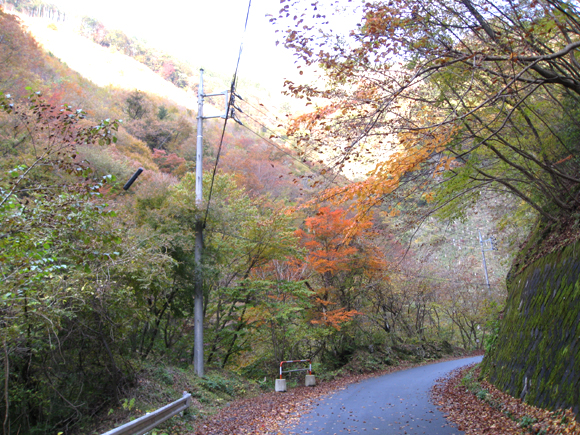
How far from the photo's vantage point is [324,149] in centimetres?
771

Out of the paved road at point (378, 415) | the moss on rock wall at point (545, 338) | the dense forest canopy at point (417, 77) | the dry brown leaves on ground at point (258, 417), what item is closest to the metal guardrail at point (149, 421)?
the dry brown leaves on ground at point (258, 417)

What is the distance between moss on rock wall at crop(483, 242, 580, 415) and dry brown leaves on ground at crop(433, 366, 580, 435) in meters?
0.19

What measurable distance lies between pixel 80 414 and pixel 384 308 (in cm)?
1961

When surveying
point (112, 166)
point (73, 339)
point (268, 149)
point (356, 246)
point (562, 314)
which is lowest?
Result: point (73, 339)

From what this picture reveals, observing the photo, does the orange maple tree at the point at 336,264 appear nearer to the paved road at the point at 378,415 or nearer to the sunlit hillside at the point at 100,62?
the paved road at the point at 378,415

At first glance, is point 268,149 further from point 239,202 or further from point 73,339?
point 73,339

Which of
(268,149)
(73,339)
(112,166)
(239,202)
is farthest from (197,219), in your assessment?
(268,149)

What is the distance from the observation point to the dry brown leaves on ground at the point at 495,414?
18.7 ft

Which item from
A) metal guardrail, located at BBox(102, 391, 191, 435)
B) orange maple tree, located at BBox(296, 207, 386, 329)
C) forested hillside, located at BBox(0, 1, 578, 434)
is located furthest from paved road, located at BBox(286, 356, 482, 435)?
orange maple tree, located at BBox(296, 207, 386, 329)

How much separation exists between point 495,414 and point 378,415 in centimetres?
221

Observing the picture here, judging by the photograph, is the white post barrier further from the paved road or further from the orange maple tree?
the orange maple tree

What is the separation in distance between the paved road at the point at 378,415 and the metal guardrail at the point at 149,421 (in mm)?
2172

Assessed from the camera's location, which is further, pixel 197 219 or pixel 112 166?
pixel 112 166

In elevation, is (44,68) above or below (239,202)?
above
